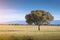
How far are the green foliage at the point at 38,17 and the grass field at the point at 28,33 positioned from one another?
0.38 feet

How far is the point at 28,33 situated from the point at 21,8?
1.80 ft

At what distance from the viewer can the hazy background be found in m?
4.00

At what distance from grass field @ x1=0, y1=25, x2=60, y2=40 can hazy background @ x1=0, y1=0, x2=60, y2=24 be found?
0.13m

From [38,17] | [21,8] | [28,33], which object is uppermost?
[21,8]

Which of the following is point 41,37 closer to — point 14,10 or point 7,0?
point 14,10

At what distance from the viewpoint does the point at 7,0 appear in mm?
4004

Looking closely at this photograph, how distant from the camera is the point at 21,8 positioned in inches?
159

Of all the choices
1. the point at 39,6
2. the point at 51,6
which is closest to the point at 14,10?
the point at 39,6

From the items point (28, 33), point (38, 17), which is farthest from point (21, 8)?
point (28, 33)

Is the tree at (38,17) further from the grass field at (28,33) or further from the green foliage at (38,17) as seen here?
the grass field at (28,33)

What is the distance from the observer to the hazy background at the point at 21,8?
13.1 feet

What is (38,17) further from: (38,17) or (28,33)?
(28,33)

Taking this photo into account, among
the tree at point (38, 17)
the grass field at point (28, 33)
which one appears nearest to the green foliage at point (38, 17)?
the tree at point (38, 17)

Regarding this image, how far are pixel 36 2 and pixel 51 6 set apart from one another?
33 cm
